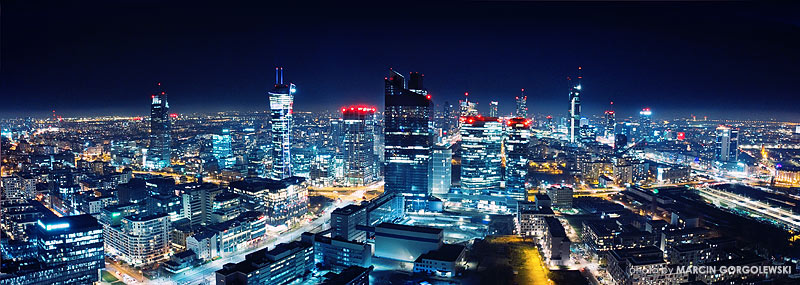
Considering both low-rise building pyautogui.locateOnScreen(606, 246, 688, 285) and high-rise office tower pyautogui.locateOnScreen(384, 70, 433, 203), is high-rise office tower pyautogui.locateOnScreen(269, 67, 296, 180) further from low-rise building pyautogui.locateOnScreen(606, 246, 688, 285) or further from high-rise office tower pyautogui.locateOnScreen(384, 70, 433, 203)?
low-rise building pyautogui.locateOnScreen(606, 246, 688, 285)

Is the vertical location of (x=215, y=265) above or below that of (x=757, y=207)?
below

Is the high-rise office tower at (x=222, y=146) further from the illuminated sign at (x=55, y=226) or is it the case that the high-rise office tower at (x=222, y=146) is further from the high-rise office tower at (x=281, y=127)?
the illuminated sign at (x=55, y=226)

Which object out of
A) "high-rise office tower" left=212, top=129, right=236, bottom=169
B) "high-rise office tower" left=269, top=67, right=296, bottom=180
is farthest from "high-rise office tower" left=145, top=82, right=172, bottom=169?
"high-rise office tower" left=269, top=67, right=296, bottom=180

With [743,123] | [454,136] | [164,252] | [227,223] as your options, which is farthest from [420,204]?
[454,136]

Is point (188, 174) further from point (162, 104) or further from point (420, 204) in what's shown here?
point (420, 204)

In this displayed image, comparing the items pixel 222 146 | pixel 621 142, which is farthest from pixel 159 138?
pixel 621 142

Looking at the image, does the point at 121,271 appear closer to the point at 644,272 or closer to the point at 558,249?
the point at 558,249
